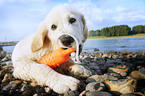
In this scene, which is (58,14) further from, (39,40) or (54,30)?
(39,40)

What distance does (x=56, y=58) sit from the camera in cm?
290

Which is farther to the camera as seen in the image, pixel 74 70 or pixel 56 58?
pixel 74 70

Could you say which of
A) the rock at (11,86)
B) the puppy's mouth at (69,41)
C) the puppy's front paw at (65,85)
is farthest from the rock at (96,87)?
the rock at (11,86)

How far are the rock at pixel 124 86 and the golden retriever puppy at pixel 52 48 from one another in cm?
64

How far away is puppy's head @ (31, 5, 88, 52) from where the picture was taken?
2.48 meters

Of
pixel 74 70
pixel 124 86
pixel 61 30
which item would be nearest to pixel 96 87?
pixel 124 86

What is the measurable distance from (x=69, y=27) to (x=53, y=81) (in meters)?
1.20

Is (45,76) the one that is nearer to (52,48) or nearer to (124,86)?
(52,48)

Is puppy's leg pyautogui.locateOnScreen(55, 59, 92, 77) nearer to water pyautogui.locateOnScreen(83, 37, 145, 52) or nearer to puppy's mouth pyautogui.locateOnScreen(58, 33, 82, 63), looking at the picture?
puppy's mouth pyautogui.locateOnScreen(58, 33, 82, 63)

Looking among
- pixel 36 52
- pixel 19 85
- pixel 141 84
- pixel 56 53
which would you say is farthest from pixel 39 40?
pixel 141 84

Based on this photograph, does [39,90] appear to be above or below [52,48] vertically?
below

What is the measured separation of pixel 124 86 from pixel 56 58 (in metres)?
1.64

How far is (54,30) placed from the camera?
2781 mm

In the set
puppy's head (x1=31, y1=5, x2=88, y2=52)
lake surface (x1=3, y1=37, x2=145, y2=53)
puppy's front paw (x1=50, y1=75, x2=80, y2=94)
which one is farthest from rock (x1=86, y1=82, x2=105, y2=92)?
lake surface (x1=3, y1=37, x2=145, y2=53)
